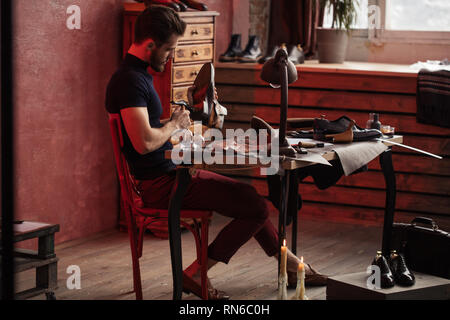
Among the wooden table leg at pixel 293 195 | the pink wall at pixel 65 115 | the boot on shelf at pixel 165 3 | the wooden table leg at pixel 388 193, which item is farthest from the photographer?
the boot on shelf at pixel 165 3

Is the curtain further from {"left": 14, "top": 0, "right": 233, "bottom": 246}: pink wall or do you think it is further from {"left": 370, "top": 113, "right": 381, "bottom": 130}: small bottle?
{"left": 370, "top": 113, "right": 381, "bottom": 130}: small bottle

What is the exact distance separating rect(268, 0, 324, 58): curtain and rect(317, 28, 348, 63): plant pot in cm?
14

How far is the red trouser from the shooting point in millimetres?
3141

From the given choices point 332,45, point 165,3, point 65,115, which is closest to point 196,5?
point 165,3

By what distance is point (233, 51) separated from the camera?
5.41m

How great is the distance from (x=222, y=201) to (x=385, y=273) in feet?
2.64

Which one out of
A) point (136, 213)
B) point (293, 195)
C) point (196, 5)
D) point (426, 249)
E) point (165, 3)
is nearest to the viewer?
point (136, 213)

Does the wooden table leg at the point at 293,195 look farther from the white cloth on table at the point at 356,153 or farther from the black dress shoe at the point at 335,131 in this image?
the white cloth on table at the point at 356,153

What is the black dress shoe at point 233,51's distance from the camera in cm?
537

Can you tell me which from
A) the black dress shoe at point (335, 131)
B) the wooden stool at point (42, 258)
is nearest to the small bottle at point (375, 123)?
the black dress shoe at point (335, 131)

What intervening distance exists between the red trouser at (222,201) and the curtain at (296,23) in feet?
8.78

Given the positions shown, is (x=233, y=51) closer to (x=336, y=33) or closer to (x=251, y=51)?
(x=251, y=51)
